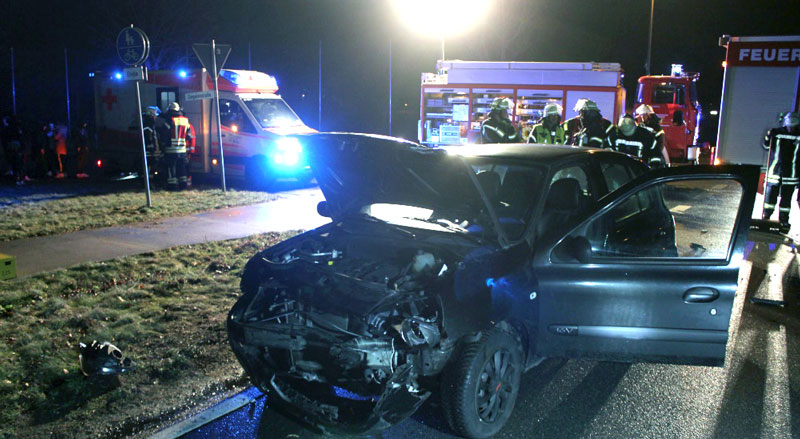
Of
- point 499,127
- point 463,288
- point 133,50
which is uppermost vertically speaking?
point 133,50

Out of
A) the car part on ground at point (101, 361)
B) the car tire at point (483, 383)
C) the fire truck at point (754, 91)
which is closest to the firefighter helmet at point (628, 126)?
the fire truck at point (754, 91)

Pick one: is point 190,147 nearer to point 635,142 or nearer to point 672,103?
point 635,142

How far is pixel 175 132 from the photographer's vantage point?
1295cm

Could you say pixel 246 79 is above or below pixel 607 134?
above

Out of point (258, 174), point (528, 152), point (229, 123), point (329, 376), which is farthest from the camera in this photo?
point (229, 123)

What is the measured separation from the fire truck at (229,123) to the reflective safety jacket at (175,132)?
58cm

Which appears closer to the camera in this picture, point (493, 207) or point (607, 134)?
point (493, 207)

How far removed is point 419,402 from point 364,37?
34.8 meters

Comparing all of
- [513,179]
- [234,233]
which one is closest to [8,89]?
[234,233]

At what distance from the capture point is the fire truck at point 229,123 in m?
13.7

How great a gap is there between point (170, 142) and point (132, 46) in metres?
3.71

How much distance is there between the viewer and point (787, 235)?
9562mm

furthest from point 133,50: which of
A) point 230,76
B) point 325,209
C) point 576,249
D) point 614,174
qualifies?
point 576,249

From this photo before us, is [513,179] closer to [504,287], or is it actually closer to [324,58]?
[504,287]
